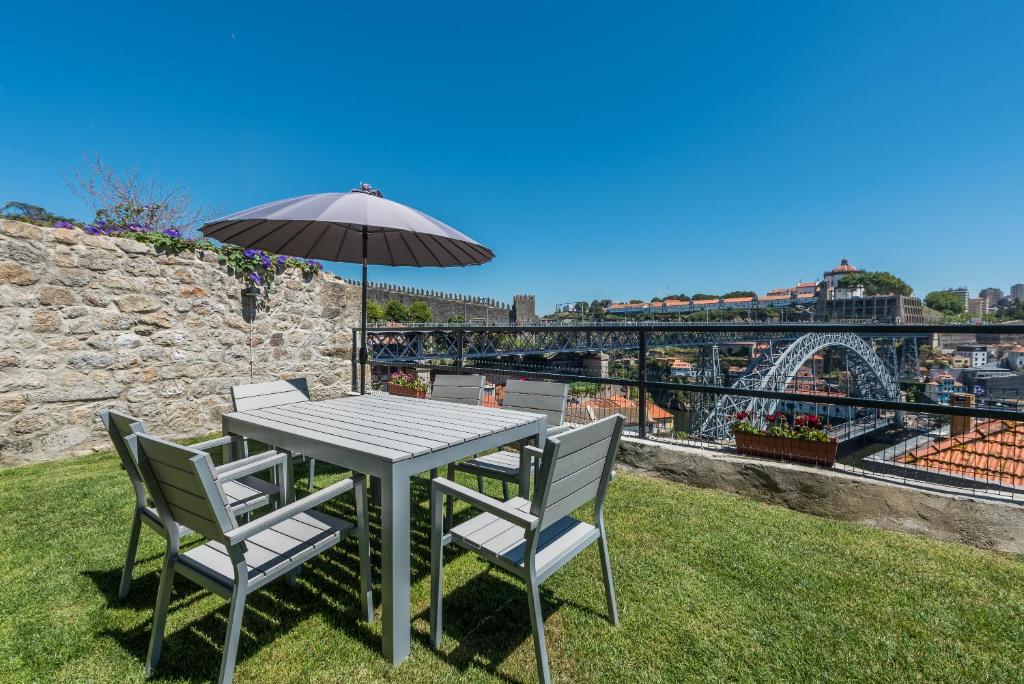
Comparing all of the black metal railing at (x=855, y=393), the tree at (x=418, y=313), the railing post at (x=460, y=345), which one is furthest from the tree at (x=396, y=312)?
the black metal railing at (x=855, y=393)

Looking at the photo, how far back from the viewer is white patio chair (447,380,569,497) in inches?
93.5

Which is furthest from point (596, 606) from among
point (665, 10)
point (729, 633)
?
point (665, 10)

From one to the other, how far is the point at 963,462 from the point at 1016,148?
4428 cm

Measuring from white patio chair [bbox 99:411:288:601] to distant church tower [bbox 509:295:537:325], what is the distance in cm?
4216

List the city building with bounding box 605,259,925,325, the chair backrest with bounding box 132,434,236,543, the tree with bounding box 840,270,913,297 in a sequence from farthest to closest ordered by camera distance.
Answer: the tree with bounding box 840,270,913,297 < the city building with bounding box 605,259,925,325 < the chair backrest with bounding box 132,434,236,543

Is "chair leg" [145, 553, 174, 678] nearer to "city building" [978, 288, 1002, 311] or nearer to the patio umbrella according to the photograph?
the patio umbrella

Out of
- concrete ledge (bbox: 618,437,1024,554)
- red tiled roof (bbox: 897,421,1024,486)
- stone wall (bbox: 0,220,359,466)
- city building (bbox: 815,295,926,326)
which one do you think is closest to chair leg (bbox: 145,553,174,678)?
concrete ledge (bbox: 618,437,1024,554)

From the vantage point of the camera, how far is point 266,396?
2709 mm

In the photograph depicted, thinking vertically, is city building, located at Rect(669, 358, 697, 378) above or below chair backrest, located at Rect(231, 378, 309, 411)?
above

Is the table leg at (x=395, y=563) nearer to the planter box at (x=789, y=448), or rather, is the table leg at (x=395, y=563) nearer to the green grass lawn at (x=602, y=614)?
the green grass lawn at (x=602, y=614)

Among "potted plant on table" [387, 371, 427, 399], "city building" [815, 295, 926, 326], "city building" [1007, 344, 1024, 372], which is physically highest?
"city building" [815, 295, 926, 326]

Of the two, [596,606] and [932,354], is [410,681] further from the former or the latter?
[932,354]

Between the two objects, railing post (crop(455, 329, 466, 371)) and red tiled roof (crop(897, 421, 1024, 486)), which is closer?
red tiled roof (crop(897, 421, 1024, 486))

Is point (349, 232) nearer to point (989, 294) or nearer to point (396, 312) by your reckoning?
point (396, 312)
